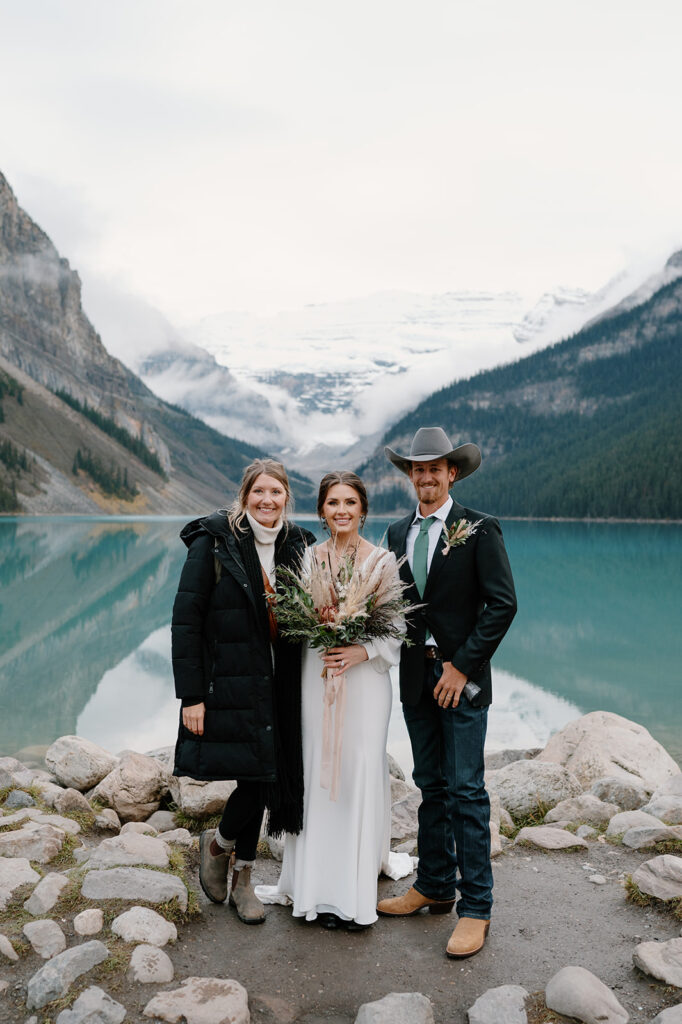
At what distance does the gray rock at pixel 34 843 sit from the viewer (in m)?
5.43

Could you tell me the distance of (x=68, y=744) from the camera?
28.4 ft

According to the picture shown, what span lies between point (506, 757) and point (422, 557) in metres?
7.65

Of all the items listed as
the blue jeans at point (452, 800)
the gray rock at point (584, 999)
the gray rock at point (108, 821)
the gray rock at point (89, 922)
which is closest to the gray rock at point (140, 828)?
the gray rock at point (108, 821)

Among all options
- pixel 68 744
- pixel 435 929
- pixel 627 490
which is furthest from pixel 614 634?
pixel 627 490

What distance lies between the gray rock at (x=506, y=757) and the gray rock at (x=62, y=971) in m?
7.93

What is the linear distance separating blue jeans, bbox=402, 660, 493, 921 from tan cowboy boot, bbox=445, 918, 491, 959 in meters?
0.05

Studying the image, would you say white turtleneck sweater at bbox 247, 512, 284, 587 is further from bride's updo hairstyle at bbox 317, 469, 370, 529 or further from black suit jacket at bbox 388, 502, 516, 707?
black suit jacket at bbox 388, 502, 516, 707

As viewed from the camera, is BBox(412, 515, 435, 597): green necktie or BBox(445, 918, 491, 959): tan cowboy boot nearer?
BBox(445, 918, 491, 959): tan cowboy boot

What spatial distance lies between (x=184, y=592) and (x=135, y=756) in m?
4.11

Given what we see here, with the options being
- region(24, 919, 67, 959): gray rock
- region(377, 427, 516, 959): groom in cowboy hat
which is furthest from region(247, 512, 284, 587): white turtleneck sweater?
A: region(24, 919, 67, 959): gray rock

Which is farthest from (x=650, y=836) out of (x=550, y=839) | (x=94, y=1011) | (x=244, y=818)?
(x=94, y=1011)

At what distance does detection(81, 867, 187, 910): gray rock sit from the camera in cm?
461

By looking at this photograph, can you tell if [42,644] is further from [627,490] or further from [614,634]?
[627,490]

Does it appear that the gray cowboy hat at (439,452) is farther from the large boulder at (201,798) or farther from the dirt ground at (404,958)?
the large boulder at (201,798)
